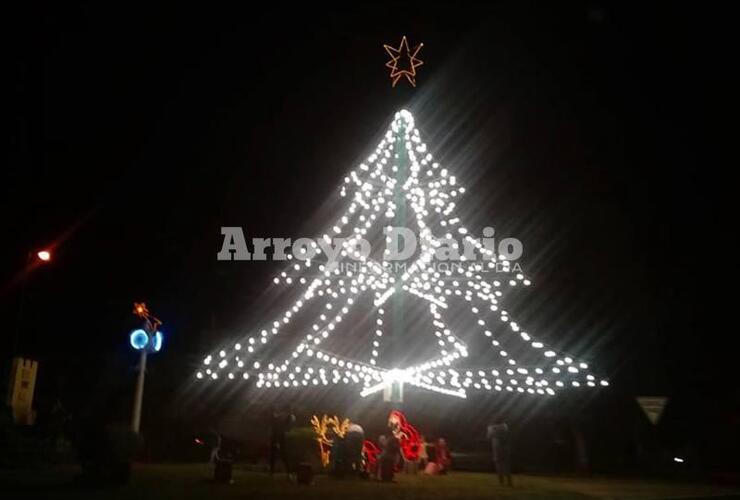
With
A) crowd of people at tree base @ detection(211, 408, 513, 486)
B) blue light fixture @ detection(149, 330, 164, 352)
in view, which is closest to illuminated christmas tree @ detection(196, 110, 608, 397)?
blue light fixture @ detection(149, 330, 164, 352)

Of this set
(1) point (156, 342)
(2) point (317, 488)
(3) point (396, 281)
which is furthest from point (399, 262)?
(2) point (317, 488)

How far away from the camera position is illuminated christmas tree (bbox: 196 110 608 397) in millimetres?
15539

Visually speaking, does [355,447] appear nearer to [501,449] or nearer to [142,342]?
[501,449]

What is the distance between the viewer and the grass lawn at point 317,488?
8891mm

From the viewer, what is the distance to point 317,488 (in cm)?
1036

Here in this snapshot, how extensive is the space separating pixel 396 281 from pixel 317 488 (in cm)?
564

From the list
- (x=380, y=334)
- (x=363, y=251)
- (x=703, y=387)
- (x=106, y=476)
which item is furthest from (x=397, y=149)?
(x=703, y=387)

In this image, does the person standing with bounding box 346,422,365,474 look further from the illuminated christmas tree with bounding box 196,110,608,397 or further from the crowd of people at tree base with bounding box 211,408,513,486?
the illuminated christmas tree with bounding box 196,110,608,397

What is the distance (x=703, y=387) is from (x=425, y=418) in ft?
29.2

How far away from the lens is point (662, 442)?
1897 centimetres

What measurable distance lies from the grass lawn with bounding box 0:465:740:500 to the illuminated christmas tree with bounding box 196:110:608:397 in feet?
8.70

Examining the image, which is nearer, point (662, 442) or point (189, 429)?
point (189, 429)

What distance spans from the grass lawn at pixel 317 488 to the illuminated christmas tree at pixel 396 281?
265cm

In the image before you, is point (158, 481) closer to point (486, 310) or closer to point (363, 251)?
point (363, 251)
